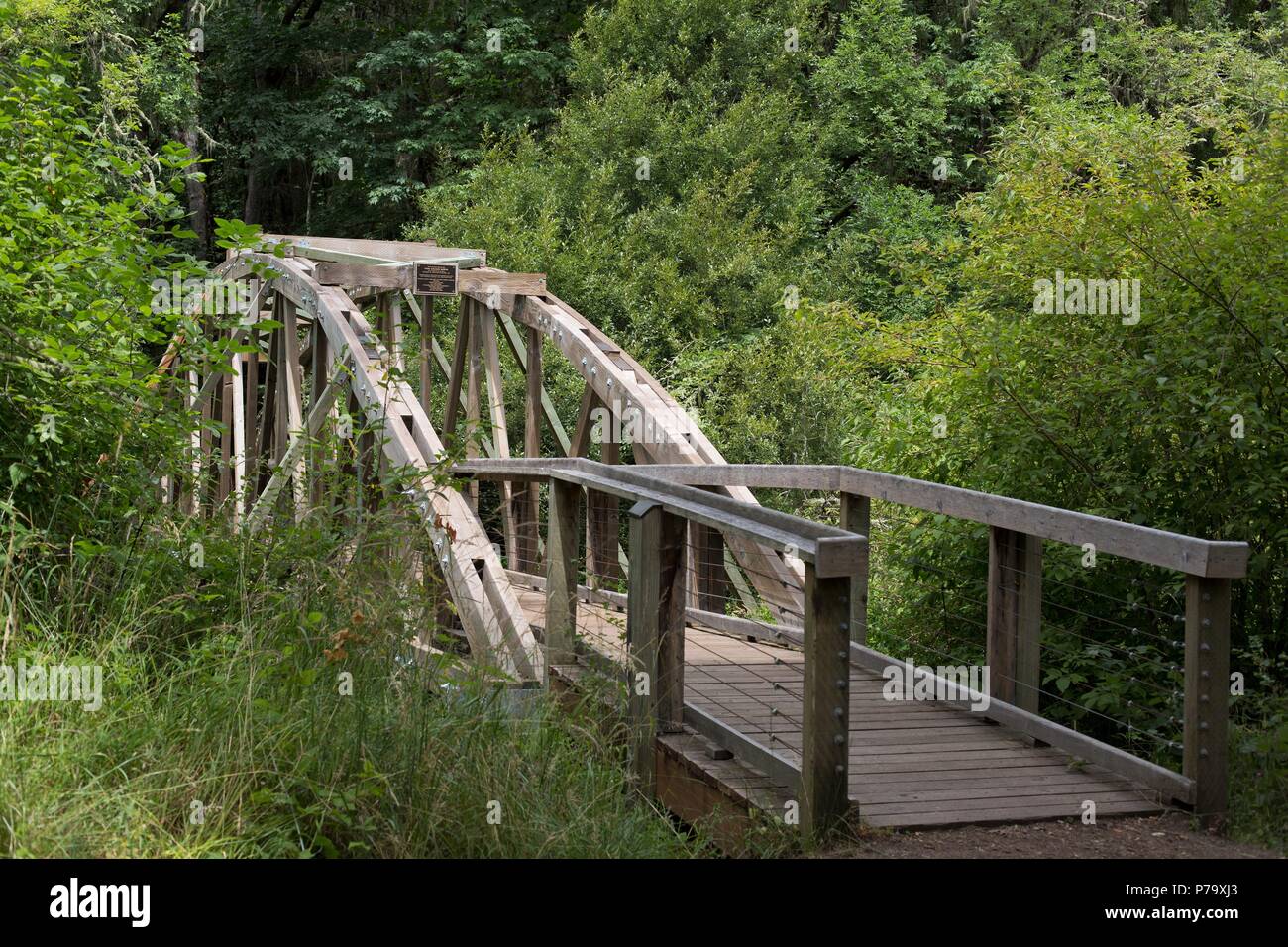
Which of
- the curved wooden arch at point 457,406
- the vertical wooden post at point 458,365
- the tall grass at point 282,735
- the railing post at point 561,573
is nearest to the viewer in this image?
the tall grass at point 282,735

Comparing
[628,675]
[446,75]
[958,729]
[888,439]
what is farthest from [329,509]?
[446,75]

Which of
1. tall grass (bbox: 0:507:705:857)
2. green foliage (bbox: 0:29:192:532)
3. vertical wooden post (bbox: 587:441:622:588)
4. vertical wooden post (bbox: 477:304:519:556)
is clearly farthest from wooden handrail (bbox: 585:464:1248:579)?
vertical wooden post (bbox: 477:304:519:556)

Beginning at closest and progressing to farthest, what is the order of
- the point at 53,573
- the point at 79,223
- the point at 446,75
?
the point at 53,573
the point at 79,223
the point at 446,75

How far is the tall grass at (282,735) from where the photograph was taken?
12.1 ft

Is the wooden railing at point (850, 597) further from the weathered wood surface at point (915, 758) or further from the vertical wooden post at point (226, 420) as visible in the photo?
the vertical wooden post at point (226, 420)


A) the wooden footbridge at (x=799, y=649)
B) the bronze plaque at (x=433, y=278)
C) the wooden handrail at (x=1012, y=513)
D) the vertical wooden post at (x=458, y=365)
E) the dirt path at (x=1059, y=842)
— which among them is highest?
the bronze plaque at (x=433, y=278)

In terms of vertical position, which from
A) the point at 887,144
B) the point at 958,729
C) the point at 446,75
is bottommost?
the point at 958,729

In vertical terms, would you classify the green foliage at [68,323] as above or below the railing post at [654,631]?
above

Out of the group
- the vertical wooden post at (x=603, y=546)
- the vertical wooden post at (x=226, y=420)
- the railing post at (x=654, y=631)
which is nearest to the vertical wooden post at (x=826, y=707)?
the railing post at (x=654, y=631)

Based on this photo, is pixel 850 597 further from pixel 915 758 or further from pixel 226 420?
pixel 226 420

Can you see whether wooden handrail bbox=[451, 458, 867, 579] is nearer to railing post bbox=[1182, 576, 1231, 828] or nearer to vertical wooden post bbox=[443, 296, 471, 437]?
railing post bbox=[1182, 576, 1231, 828]

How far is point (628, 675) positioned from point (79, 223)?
374 centimetres

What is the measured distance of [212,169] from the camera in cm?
2519
